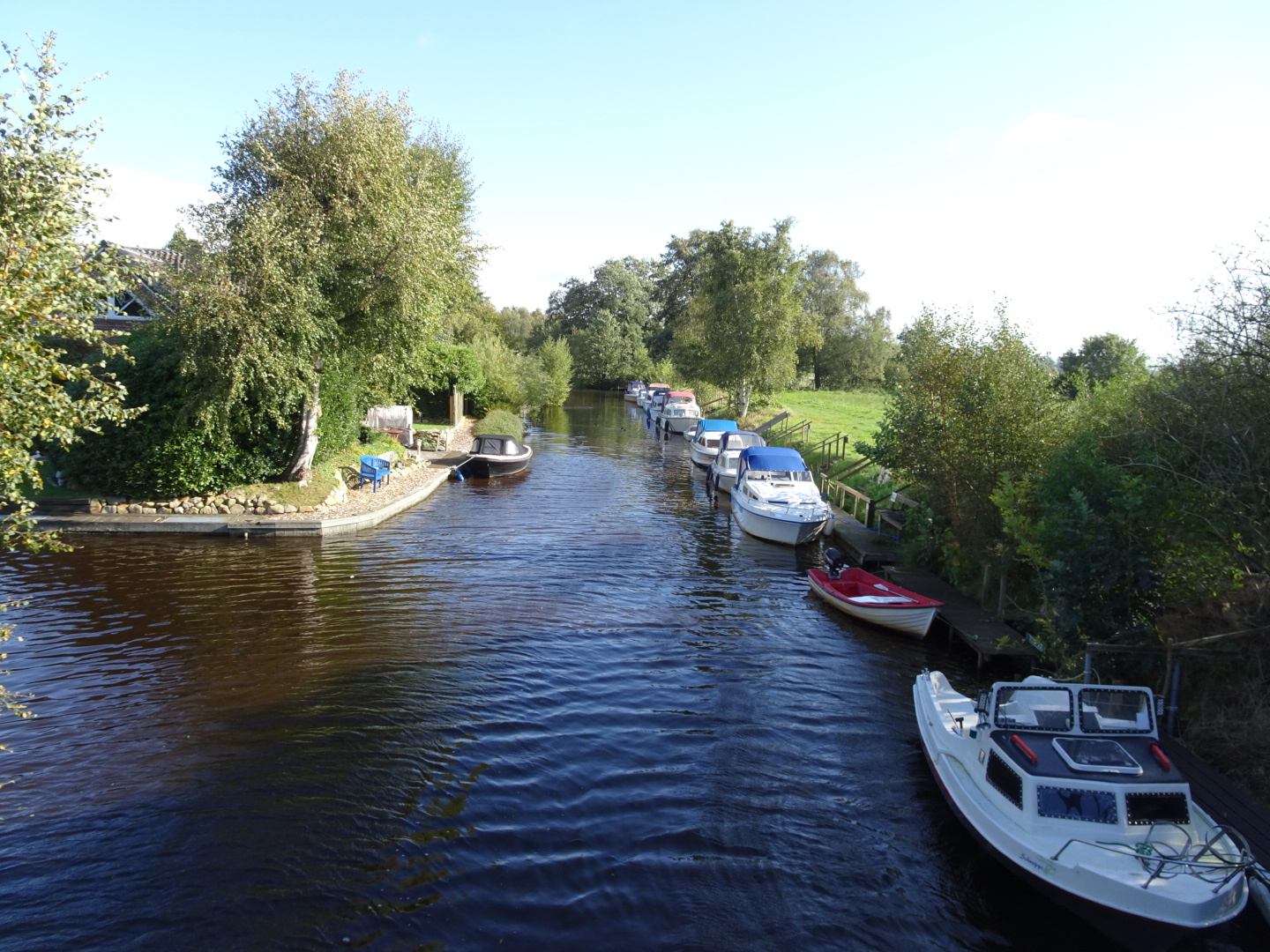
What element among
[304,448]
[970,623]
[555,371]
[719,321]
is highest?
[719,321]

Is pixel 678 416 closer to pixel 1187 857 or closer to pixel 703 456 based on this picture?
pixel 703 456

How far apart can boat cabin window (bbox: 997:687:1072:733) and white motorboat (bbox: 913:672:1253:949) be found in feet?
0.04

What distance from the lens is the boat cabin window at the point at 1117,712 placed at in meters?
8.98

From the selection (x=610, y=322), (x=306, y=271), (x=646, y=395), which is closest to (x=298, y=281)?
(x=306, y=271)

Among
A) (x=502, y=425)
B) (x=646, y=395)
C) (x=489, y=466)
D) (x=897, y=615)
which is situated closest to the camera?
(x=897, y=615)

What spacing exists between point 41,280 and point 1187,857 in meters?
10.6

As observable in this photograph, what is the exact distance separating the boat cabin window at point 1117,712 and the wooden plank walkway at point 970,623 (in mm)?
3554

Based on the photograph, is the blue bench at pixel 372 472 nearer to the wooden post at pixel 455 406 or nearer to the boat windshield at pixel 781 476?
the boat windshield at pixel 781 476

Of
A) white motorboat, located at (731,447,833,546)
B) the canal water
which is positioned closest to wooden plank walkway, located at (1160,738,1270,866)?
the canal water

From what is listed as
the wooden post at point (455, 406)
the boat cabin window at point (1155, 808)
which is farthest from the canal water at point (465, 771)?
the wooden post at point (455, 406)

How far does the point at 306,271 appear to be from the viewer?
19734mm

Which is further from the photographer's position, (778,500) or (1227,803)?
(778,500)

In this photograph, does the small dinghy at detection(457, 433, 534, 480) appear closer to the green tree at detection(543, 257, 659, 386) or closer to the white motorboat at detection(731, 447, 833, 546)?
the white motorboat at detection(731, 447, 833, 546)

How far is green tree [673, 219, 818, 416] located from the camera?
142 feet
